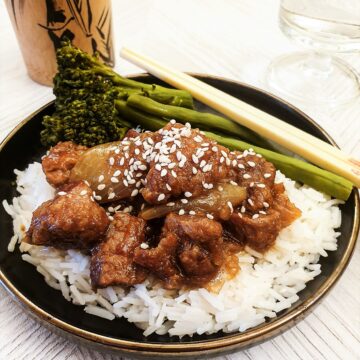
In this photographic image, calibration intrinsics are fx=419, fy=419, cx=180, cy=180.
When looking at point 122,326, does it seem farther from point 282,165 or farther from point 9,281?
point 282,165

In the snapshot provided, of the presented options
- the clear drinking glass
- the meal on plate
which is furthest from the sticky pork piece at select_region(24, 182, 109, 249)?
the clear drinking glass

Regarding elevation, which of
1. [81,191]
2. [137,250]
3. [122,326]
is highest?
[81,191]

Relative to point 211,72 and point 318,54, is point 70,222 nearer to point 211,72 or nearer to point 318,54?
point 211,72

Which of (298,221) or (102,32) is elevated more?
(102,32)

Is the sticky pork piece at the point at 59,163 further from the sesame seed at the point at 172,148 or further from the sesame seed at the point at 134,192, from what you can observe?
the sesame seed at the point at 172,148

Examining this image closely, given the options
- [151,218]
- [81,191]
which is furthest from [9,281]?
[151,218]

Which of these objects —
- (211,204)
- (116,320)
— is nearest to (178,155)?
(211,204)
